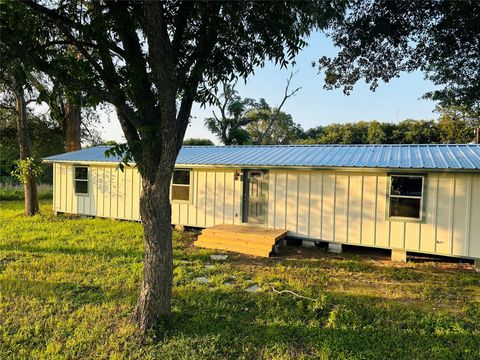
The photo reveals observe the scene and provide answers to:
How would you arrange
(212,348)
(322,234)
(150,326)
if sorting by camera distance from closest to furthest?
1. (212,348)
2. (150,326)
3. (322,234)

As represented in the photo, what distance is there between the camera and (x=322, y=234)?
8.18 meters

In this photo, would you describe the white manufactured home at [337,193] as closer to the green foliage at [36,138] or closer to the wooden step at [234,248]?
the wooden step at [234,248]

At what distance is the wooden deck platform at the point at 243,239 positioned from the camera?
7.48 metres

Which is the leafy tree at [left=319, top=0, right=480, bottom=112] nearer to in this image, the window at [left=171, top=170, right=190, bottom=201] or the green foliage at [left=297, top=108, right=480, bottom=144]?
the window at [left=171, top=170, right=190, bottom=201]

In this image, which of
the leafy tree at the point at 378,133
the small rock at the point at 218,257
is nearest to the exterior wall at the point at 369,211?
the small rock at the point at 218,257

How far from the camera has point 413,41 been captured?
5543 millimetres

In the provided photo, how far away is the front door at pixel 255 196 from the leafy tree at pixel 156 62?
17.5ft

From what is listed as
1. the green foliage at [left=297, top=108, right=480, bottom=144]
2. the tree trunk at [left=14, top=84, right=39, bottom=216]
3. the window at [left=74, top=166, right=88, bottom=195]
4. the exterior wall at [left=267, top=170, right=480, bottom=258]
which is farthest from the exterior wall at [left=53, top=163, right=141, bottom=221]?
the green foliage at [left=297, top=108, right=480, bottom=144]

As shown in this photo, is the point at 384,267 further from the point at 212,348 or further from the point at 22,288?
the point at 22,288

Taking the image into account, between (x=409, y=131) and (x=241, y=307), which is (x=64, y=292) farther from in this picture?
(x=409, y=131)

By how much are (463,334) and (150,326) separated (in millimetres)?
3717

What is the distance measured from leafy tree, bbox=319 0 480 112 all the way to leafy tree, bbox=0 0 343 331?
200cm

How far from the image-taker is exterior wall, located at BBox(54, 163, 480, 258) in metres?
6.77

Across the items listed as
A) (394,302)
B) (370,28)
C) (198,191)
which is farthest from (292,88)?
(394,302)
